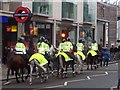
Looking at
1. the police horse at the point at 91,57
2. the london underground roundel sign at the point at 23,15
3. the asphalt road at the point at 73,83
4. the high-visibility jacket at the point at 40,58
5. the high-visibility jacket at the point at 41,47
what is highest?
the london underground roundel sign at the point at 23,15

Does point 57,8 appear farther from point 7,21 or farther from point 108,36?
point 108,36

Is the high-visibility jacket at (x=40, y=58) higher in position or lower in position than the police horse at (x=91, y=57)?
higher

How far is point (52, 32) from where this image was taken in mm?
37781

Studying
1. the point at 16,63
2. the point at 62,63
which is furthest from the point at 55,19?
the point at 16,63

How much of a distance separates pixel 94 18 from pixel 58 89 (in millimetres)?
32014

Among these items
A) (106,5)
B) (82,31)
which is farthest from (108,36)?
(82,31)

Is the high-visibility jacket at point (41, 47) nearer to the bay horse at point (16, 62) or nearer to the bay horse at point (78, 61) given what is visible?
the bay horse at point (16, 62)

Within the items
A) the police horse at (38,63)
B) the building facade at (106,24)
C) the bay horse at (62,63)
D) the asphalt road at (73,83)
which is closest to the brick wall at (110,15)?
the building facade at (106,24)

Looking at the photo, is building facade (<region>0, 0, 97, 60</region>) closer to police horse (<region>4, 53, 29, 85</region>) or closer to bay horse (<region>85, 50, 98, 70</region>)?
bay horse (<region>85, 50, 98, 70</region>)

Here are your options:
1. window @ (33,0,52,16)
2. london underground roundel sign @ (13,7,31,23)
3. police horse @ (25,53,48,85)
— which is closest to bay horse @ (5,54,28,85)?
police horse @ (25,53,48,85)

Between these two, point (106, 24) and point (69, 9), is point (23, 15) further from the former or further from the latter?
point (106, 24)

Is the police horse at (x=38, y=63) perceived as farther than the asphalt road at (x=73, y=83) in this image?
Yes

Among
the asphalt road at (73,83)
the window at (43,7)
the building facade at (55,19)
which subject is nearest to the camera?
the asphalt road at (73,83)

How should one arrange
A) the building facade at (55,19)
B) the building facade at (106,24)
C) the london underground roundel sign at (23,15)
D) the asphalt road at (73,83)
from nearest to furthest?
1. the asphalt road at (73,83)
2. the london underground roundel sign at (23,15)
3. the building facade at (55,19)
4. the building facade at (106,24)
